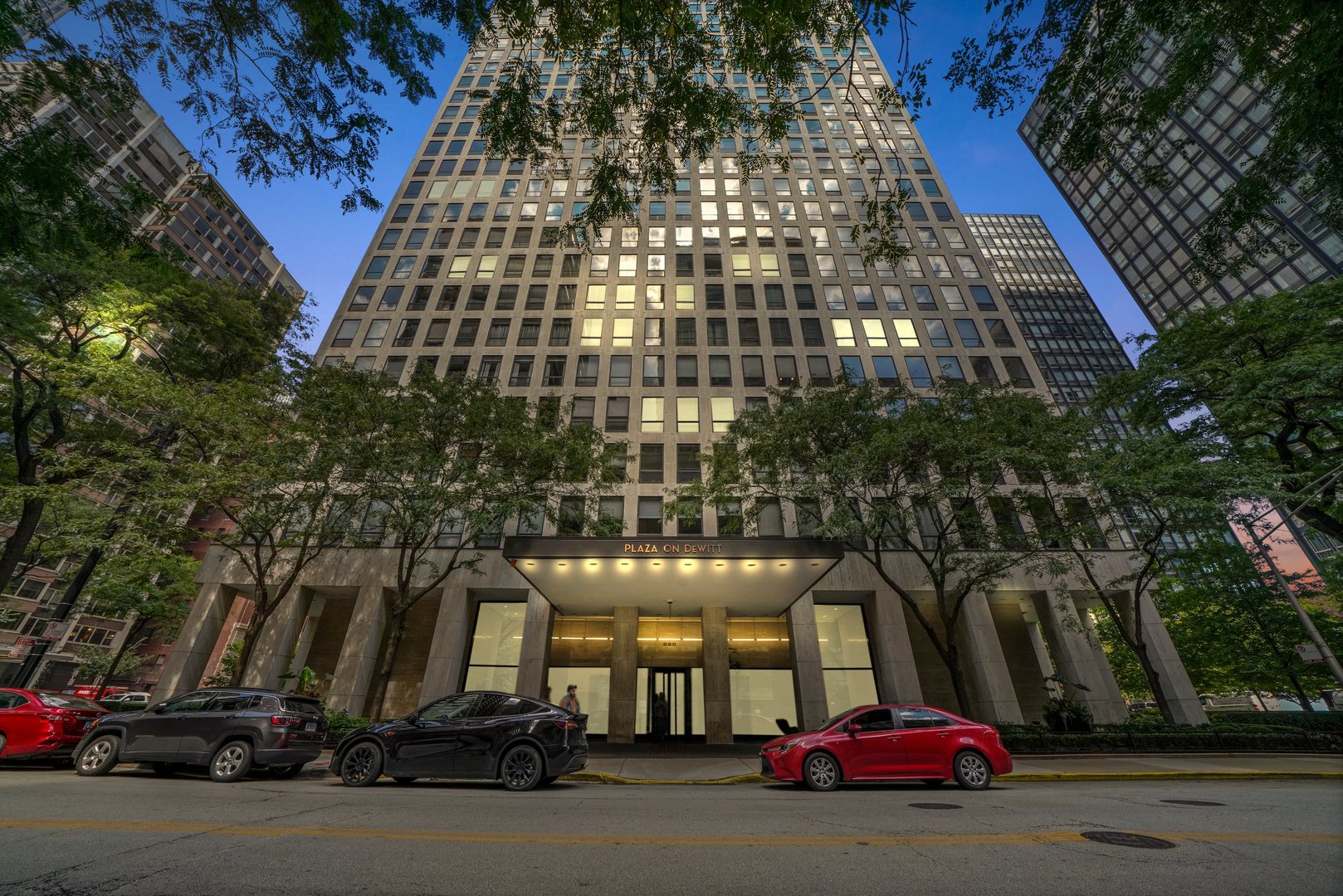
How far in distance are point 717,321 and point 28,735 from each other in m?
27.1

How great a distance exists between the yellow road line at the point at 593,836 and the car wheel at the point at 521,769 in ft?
12.3

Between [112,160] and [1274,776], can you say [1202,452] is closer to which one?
[1274,776]

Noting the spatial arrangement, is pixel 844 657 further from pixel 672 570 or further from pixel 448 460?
pixel 448 460

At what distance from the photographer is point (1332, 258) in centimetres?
3688

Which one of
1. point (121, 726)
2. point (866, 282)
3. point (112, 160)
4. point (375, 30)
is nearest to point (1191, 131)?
point (866, 282)

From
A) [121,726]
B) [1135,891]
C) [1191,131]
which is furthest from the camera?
[1191,131]

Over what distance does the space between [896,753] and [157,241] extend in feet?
147

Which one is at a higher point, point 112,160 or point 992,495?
point 112,160

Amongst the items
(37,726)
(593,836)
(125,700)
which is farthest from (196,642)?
(593,836)

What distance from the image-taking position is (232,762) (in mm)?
9281

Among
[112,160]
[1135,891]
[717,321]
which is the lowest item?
[1135,891]

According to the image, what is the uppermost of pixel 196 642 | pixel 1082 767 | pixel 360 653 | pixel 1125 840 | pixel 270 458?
pixel 270 458

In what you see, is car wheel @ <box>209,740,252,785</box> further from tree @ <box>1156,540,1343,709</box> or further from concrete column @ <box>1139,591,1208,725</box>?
tree @ <box>1156,540,1343,709</box>

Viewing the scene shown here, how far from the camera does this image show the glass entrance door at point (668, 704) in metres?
19.8
